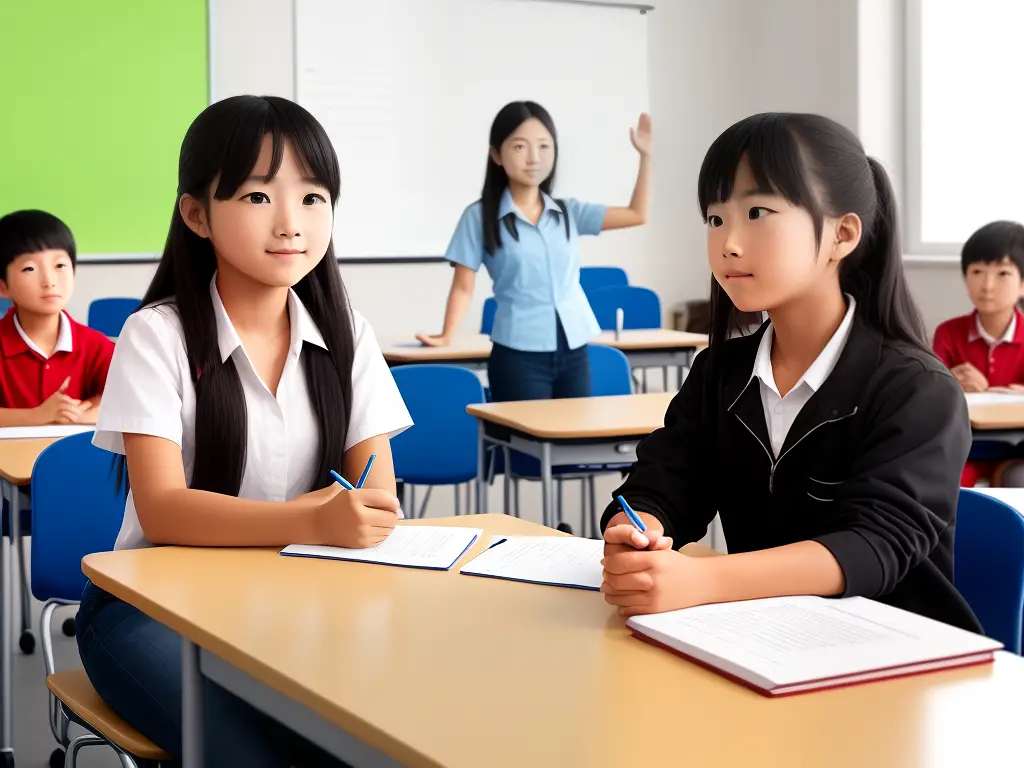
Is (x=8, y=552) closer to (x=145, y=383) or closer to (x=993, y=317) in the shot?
(x=145, y=383)

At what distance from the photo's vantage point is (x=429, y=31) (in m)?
6.48

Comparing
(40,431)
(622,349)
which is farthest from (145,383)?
(622,349)

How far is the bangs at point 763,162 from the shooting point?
4.23ft

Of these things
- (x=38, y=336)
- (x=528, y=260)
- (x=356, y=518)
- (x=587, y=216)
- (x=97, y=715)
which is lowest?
(x=97, y=715)

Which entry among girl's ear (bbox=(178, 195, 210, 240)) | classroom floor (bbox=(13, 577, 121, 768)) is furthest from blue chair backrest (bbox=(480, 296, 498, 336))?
girl's ear (bbox=(178, 195, 210, 240))

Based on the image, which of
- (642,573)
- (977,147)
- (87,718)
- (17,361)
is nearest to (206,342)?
(87,718)

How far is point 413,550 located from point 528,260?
2550 millimetres

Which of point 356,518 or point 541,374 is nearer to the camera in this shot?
point 356,518

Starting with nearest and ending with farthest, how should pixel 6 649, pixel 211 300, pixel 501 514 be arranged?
pixel 211 300 < pixel 501 514 < pixel 6 649

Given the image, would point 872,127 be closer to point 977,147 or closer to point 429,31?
point 977,147

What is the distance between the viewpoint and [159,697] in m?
1.39

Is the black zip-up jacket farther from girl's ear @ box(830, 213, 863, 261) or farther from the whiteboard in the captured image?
the whiteboard

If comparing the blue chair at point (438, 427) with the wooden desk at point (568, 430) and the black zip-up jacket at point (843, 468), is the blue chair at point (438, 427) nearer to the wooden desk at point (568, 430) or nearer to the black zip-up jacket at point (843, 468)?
the wooden desk at point (568, 430)

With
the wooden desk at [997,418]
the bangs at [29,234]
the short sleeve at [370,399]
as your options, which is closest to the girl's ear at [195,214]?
the short sleeve at [370,399]
